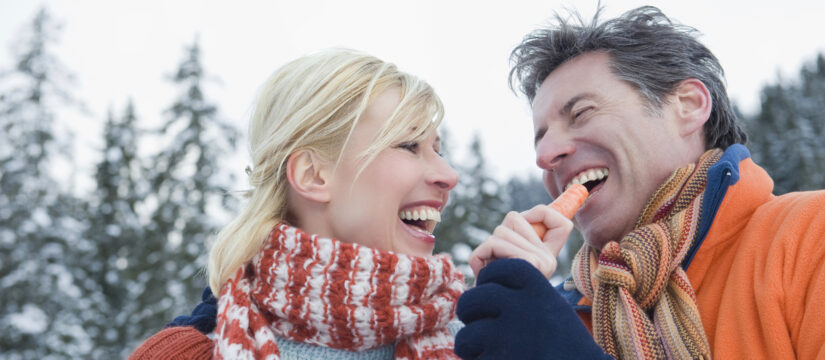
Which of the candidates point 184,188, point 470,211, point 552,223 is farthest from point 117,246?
point 552,223

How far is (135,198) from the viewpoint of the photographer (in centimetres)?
2088

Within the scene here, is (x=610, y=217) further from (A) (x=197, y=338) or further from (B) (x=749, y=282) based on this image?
(A) (x=197, y=338)

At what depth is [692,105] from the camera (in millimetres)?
3164

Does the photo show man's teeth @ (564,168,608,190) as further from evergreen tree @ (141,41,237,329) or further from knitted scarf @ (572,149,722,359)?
evergreen tree @ (141,41,237,329)

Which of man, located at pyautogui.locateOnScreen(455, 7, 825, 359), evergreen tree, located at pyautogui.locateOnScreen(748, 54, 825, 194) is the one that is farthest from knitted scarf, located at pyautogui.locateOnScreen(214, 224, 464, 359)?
evergreen tree, located at pyautogui.locateOnScreen(748, 54, 825, 194)

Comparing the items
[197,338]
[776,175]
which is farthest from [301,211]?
[776,175]

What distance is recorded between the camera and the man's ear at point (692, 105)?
310 cm

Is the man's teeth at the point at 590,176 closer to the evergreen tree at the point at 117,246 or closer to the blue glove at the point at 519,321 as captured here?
the blue glove at the point at 519,321

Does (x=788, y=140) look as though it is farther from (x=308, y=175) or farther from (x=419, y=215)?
(x=308, y=175)

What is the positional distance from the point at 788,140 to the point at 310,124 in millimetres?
35547

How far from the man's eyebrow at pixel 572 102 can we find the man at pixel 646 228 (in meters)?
0.01

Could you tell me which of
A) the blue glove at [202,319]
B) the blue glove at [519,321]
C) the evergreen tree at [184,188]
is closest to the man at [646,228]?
the blue glove at [519,321]

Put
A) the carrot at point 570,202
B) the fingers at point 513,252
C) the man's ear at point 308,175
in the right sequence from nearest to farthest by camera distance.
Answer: the fingers at point 513,252 < the carrot at point 570,202 < the man's ear at point 308,175

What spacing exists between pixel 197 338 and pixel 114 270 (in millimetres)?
20962
